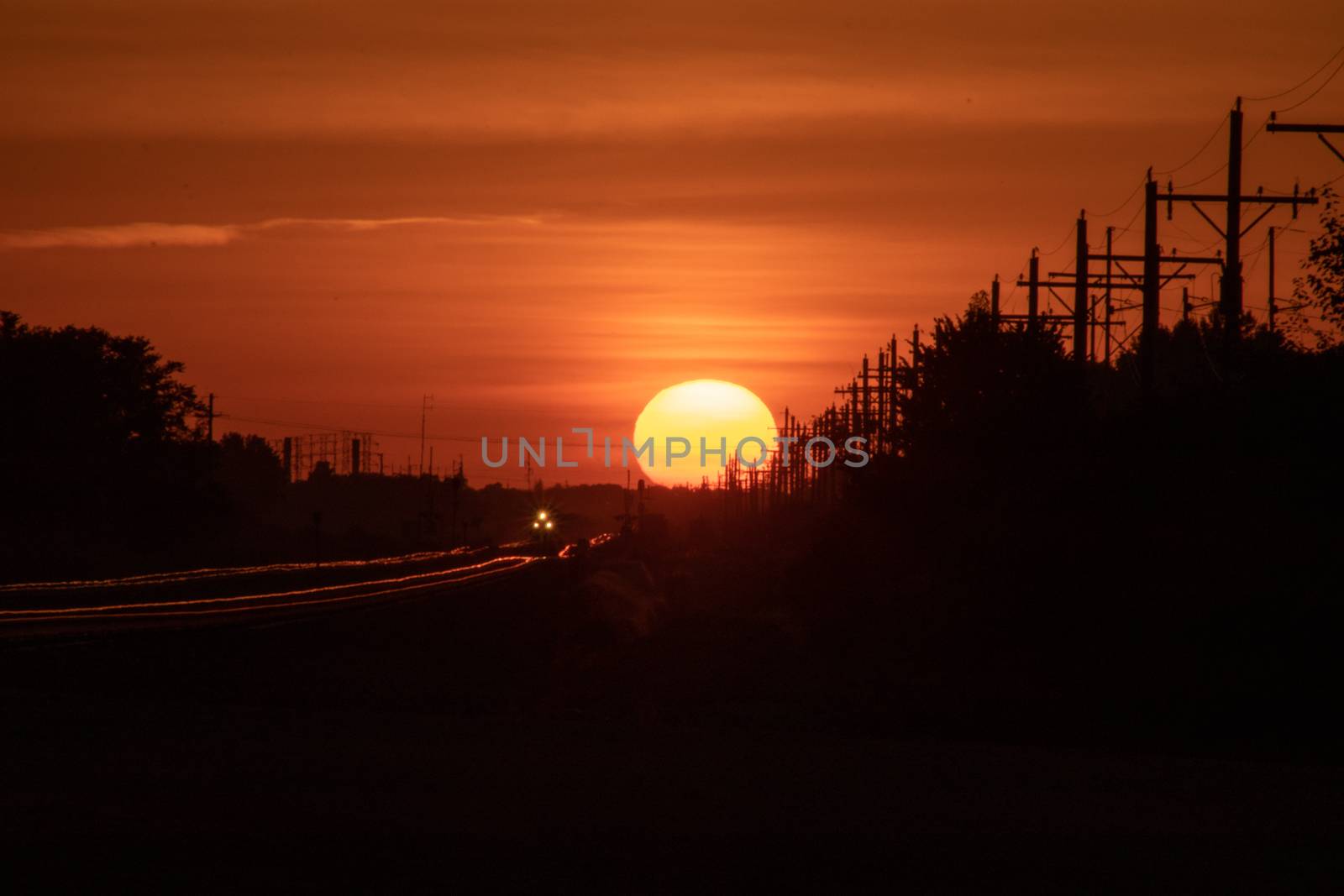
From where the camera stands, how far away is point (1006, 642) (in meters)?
29.7

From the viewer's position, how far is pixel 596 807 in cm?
1145

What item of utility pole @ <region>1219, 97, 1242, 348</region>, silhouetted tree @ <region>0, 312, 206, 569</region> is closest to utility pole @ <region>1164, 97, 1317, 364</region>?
utility pole @ <region>1219, 97, 1242, 348</region>

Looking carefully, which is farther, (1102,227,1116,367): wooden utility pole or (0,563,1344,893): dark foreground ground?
(1102,227,1116,367): wooden utility pole

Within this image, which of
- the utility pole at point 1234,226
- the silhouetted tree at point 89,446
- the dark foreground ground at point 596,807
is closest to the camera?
the dark foreground ground at point 596,807

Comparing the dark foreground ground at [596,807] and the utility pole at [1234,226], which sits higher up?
the utility pole at [1234,226]

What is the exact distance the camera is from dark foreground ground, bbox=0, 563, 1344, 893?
9555 millimetres

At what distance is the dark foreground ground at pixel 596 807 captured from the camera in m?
9.55

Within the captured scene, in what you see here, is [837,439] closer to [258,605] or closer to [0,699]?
[258,605]

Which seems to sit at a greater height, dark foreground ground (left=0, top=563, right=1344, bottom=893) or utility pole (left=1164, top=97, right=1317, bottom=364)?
utility pole (left=1164, top=97, right=1317, bottom=364)

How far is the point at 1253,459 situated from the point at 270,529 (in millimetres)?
116037

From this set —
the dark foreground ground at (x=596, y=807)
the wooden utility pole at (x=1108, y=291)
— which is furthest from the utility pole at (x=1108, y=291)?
the dark foreground ground at (x=596, y=807)

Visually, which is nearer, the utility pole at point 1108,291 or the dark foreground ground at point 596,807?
the dark foreground ground at point 596,807

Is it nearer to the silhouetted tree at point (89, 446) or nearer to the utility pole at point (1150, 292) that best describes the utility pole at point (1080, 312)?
the utility pole at point (1150, 292)

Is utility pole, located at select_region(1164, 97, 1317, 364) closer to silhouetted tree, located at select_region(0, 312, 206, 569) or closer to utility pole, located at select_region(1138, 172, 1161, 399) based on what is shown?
utility pole, located at select_region(1138, 172, 1161, 399)
